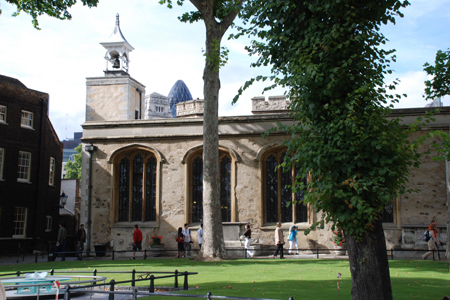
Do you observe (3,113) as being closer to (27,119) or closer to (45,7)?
(27,119)

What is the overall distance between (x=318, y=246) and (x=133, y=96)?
15.6 meters

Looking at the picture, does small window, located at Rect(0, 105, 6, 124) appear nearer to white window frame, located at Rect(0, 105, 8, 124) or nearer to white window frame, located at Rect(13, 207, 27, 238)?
white window frame, located at Rect(0, 105, 8, 124)

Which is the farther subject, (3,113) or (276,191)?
(3,113)

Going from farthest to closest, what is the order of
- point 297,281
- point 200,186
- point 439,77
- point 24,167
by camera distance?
point 24,167
point 200,186
point 439,77
point 297,281

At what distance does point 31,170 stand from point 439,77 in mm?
23935

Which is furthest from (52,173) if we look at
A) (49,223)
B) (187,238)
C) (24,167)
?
(187,238)

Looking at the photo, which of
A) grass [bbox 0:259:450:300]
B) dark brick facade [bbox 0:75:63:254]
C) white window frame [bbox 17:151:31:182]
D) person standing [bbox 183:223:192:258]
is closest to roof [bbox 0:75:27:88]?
dark brick facade [bbox 0:75:63:254]

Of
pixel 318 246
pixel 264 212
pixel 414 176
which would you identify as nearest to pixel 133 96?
pixel 264 212

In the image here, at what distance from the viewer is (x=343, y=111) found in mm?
6980

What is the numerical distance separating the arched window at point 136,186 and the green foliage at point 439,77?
526 inches

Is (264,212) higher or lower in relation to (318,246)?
higher

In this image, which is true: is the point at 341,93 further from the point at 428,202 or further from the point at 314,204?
the point at 428,202

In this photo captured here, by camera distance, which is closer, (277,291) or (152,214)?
(277,291)

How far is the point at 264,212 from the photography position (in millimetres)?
22172
